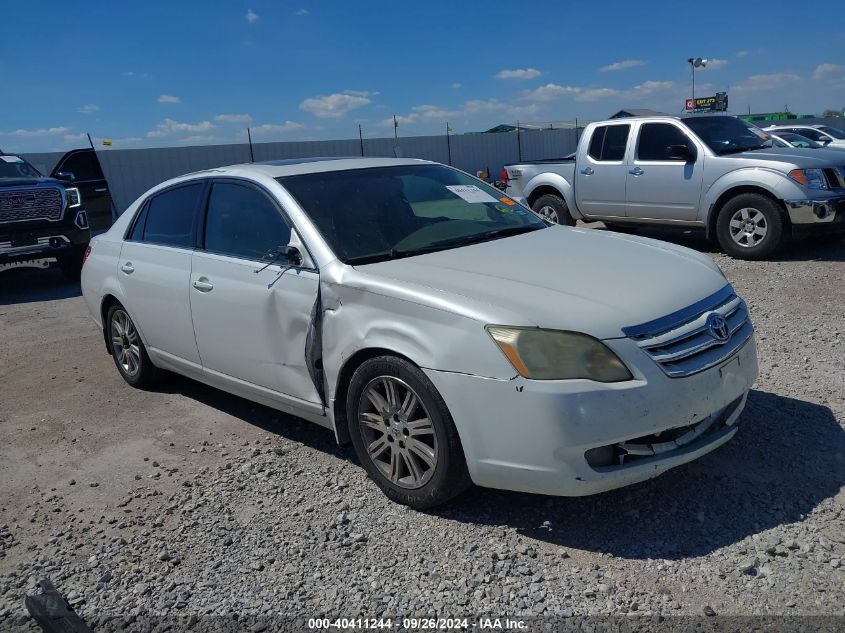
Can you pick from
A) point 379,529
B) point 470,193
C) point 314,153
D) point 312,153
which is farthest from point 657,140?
point 312,153

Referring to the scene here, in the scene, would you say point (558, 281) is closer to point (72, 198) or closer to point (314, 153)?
point (72, 198)

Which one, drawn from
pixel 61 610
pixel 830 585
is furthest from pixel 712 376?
pixel 61 610

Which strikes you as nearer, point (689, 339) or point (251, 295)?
point (689, 339)

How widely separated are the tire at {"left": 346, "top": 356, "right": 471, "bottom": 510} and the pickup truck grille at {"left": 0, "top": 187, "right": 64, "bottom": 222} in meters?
8.78

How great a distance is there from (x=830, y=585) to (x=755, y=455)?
1.09 m

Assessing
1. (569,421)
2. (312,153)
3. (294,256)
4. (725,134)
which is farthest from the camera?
(312,153)

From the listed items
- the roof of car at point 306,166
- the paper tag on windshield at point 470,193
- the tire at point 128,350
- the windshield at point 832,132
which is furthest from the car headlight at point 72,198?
the windshield at point 832,132

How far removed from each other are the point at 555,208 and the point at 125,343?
23.3 ft

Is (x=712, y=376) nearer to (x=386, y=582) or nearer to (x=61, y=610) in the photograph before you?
(x=386, y=582)

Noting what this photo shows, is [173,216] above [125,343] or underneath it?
above

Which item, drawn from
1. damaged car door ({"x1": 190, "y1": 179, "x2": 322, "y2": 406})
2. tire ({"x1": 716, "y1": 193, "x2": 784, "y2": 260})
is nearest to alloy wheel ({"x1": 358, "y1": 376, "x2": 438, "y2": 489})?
damaged car door ({"x1": 190, "y1": 179, "x2": 322, "y2": 406})

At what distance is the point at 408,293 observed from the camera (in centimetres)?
328

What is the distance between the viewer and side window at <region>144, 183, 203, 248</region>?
4730 mm

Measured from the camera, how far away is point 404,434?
11.0ft
